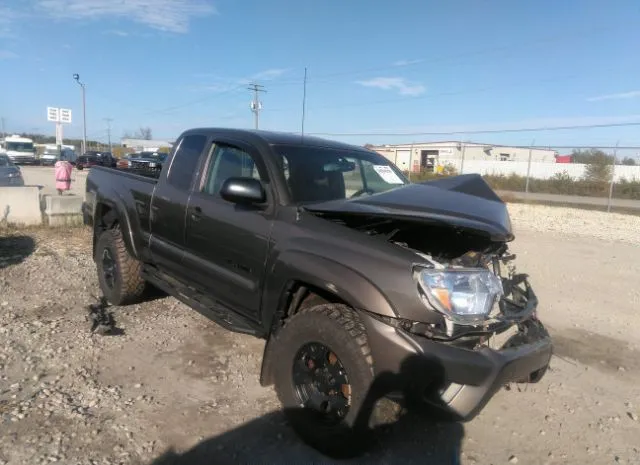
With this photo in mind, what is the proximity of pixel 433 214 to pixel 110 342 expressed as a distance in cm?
315

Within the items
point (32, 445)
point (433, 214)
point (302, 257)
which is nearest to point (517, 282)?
point (433, 214)

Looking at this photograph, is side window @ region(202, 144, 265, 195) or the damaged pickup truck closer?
the damaged pickup truck

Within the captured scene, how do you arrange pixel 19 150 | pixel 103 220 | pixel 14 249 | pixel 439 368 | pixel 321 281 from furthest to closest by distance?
pixel 19 150 < pixel 14 249 < pixel 103 220 < pixel 321 281 < pixel 439 368

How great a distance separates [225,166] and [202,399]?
6.01 ft

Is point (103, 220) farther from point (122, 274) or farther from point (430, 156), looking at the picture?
point (430, 156)

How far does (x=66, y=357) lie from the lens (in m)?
4.09

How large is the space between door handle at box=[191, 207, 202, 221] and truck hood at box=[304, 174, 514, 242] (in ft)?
3.54

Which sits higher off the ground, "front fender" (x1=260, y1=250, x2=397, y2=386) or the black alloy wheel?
"front fender" (x1=260, y1=250, x2=397, y2=386)

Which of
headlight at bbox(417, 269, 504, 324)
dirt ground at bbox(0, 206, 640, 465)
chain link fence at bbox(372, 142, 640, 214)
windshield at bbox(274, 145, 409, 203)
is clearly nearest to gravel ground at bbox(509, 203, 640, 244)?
chain link fence at bbox(372, 142, 640, 214)

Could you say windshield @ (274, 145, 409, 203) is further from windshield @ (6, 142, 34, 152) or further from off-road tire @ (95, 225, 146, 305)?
windshield @ (6, 142, 34, 152)

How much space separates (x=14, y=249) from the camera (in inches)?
305

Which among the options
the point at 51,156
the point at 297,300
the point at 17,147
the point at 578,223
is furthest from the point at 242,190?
the point at 51,156

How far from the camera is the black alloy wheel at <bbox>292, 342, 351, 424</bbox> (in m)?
2.86

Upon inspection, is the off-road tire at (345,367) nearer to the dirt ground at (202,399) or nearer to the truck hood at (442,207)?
the dirt ground at (202,399)
